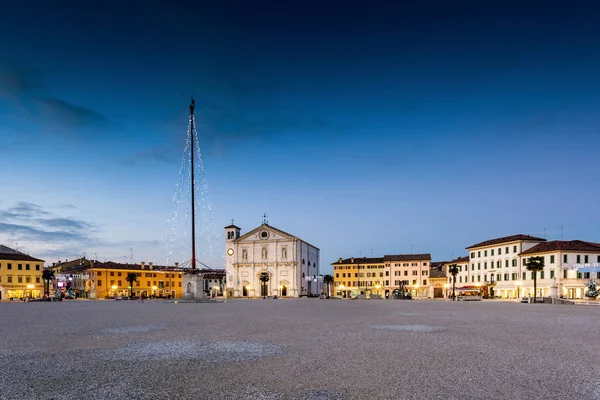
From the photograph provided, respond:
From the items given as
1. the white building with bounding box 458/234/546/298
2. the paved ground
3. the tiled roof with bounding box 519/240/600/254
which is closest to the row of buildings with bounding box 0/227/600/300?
the tiled roof with bounding box 519/240/600/254

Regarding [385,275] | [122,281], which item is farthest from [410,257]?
[122,281]

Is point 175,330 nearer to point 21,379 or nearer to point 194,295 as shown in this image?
point 21,379

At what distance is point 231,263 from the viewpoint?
104 metres

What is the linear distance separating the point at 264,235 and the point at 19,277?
170 ft

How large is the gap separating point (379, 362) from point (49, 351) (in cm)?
859

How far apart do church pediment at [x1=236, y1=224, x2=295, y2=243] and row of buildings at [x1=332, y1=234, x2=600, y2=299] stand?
3559 cm

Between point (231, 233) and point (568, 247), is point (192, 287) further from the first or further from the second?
point (568, 247)

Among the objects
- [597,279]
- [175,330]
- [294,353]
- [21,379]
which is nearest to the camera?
[21,379]

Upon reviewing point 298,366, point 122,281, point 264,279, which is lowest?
point 122,281

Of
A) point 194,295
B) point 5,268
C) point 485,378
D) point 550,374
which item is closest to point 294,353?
point 485,378

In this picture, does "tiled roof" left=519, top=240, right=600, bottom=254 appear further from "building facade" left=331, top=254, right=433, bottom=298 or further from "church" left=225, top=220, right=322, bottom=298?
"church" left=225, top=220, right=322, bottom=298

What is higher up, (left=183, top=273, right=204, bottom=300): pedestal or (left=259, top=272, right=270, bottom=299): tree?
(left=183, top=273, right=204, bottom=300): pedestal

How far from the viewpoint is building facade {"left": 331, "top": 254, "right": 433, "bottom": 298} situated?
120 metres

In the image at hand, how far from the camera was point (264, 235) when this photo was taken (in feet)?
338
